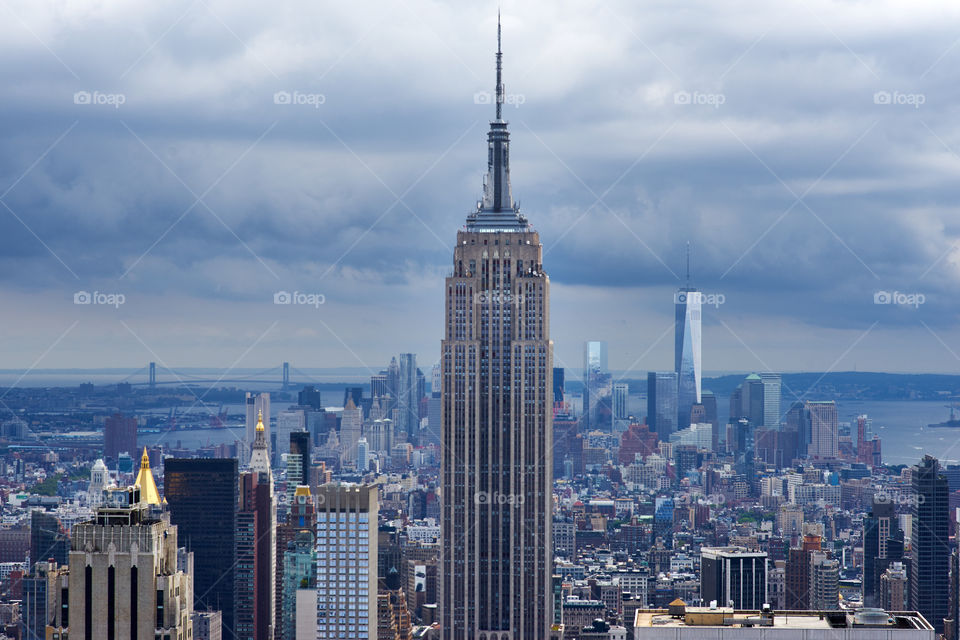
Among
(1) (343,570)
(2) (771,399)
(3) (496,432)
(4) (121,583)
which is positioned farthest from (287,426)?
(4) (121,583)

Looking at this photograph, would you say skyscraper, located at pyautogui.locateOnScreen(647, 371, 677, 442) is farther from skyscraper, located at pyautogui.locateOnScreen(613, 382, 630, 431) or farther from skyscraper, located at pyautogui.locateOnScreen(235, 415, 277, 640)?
skyscraper, located at pyautogui.locateOnScreen(235, 415, 277, 640)

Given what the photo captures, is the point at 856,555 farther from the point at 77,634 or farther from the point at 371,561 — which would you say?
the point at 77,634

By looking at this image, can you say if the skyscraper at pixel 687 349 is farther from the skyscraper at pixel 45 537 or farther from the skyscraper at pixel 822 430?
the skyscraper at pixel 45 537

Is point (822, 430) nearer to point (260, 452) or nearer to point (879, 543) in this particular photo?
point (879, 543)

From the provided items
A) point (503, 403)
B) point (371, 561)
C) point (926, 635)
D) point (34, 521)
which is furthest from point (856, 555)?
point (926, 635)

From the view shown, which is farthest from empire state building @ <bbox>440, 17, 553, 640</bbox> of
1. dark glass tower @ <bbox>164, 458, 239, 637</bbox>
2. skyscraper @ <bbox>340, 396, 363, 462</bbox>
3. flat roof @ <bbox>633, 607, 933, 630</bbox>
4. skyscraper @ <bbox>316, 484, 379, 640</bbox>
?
flat roof @ <bbox>633, 607, 933, 630</bbox>

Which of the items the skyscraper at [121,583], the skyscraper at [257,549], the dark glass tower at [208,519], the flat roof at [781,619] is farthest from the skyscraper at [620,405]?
the skyscraper at [121,583]
